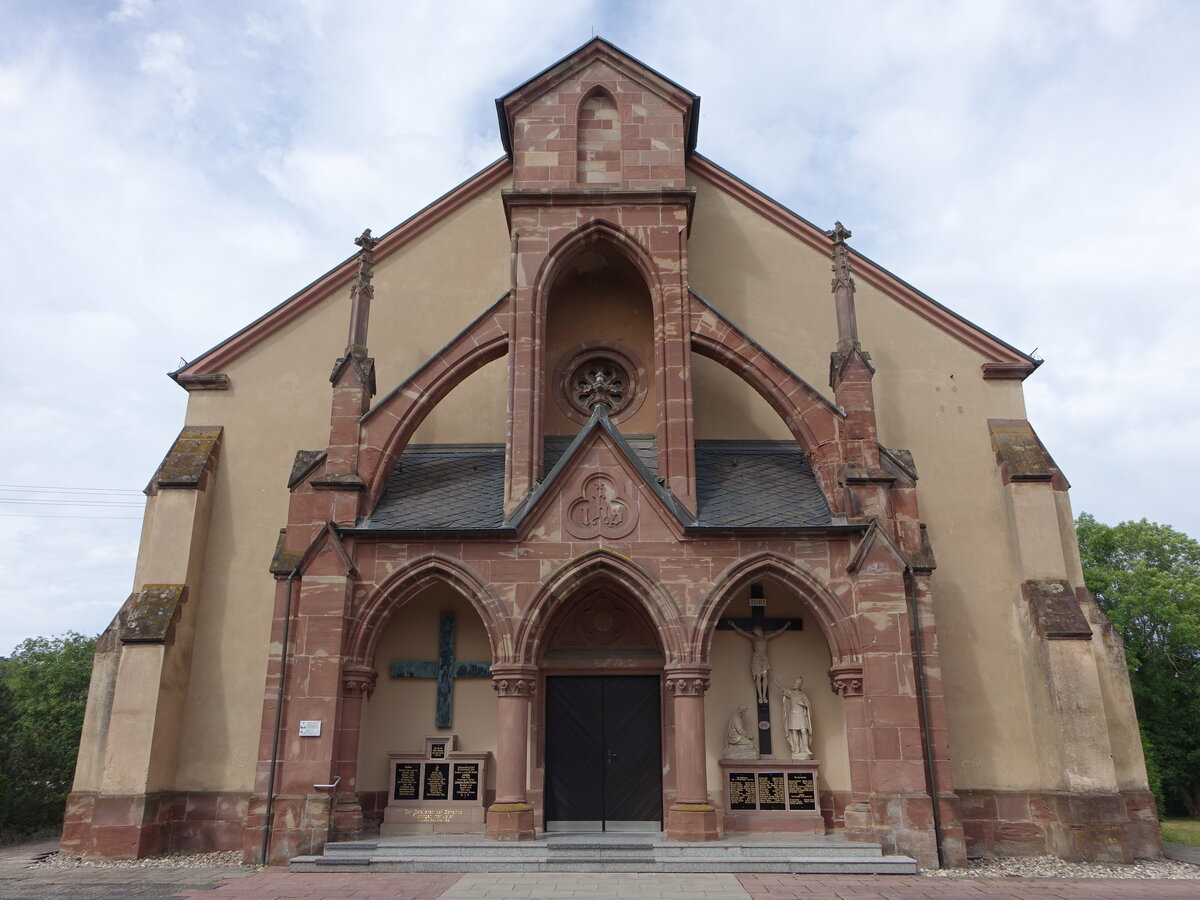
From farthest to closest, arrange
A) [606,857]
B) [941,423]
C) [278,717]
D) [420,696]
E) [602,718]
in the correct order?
[941,423] < [420,696] < [602,718] < [278,717] < [606,857]

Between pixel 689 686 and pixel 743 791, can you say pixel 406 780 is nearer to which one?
pixel 689 686

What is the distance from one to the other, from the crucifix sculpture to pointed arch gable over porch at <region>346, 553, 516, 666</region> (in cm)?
345

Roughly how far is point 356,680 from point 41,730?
15.9m

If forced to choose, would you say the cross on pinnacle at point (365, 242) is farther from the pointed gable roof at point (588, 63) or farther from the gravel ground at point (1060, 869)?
the gravel ground at point (1060, 869)

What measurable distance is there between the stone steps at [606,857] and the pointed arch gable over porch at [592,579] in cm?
242

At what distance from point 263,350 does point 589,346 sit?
5.83 metres

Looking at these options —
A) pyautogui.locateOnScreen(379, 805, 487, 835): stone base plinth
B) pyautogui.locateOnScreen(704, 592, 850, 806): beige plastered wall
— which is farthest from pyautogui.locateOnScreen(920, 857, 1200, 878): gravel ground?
pyautogui.locateOnScreen(379, 805, 487, 835): stone base plinth

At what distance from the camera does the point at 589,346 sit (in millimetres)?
16984

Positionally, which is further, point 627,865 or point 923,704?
point 923,704

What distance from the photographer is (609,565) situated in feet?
43.9

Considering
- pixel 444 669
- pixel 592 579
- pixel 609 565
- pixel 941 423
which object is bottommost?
pixel 444 669

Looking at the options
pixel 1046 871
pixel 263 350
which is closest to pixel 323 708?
pixel 263 350

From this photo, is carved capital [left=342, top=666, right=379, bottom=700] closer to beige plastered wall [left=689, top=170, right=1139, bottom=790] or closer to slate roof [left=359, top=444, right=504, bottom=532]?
slate roof [left=359, top=444, right=504, bottom=532]

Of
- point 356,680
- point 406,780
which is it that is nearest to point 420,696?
point 406,780
